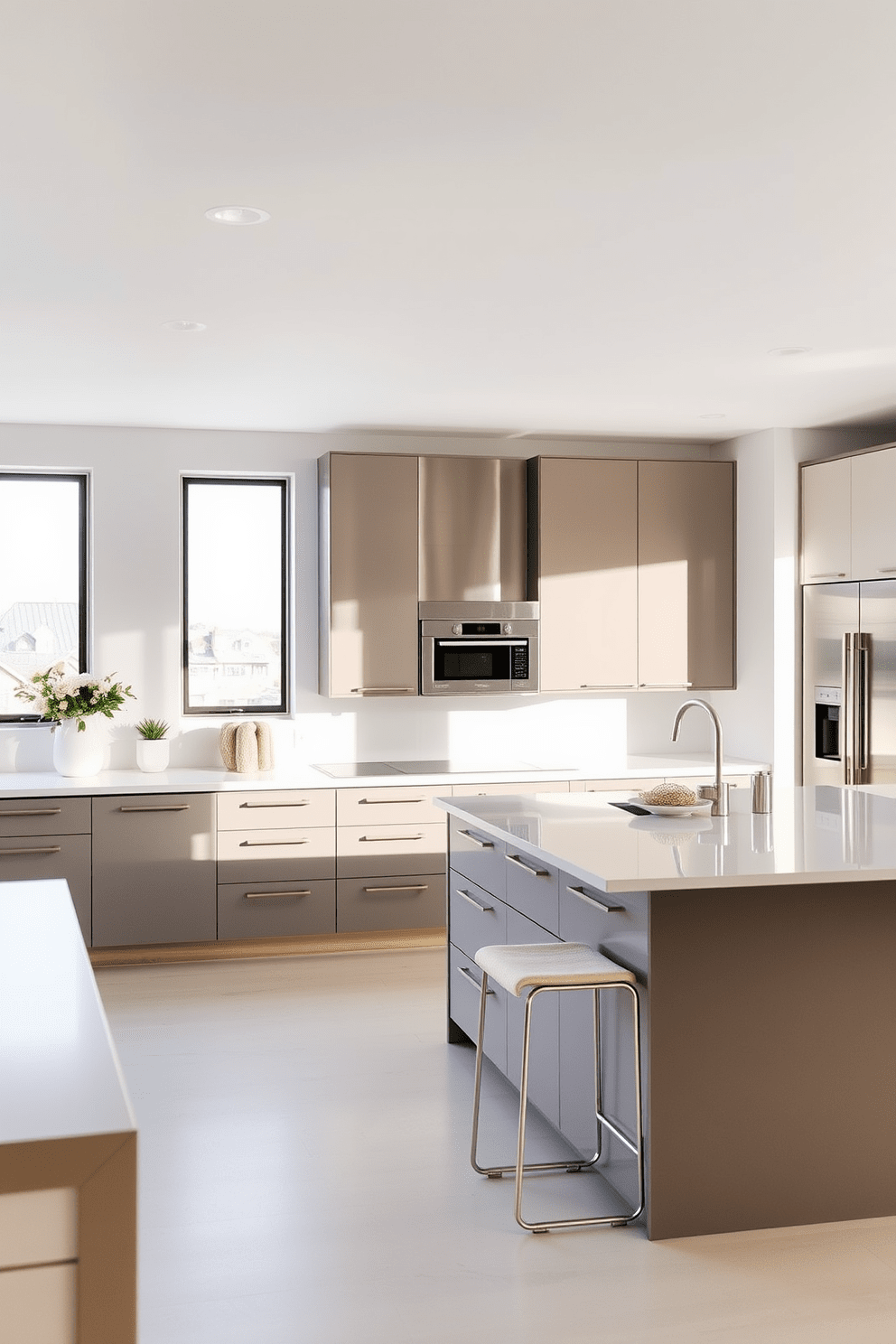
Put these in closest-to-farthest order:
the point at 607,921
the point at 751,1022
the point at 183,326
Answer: the point at 751,1022 < the point at 607,921 < the point at 183,326

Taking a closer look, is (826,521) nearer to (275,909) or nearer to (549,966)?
(275,909)

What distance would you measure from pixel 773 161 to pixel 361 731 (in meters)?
3.99

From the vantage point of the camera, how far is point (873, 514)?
5324 mm

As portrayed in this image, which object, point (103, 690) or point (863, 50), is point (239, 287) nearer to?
point (863, 50)

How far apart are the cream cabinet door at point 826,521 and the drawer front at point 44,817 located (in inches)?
137

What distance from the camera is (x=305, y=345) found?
4.27 m

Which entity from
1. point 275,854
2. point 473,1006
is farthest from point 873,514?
point 275,854

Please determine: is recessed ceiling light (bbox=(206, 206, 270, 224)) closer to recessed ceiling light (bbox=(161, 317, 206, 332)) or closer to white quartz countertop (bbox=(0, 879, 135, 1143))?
recessed ceiling light (bbox=(161, 317, 206, 332))

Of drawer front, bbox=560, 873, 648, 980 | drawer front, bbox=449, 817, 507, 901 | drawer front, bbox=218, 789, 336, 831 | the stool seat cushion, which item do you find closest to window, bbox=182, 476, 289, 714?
drawer front, bbox=218, 789, 336, 831

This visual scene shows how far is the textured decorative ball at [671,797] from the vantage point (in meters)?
3.64

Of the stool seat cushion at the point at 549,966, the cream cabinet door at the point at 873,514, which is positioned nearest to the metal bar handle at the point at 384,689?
the cream cabinet door at the point at 873,514

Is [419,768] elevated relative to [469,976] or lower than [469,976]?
elevated

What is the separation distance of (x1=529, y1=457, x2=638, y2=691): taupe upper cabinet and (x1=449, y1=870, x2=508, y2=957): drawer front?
6.21 ft

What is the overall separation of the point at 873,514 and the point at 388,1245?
3.74 metres
